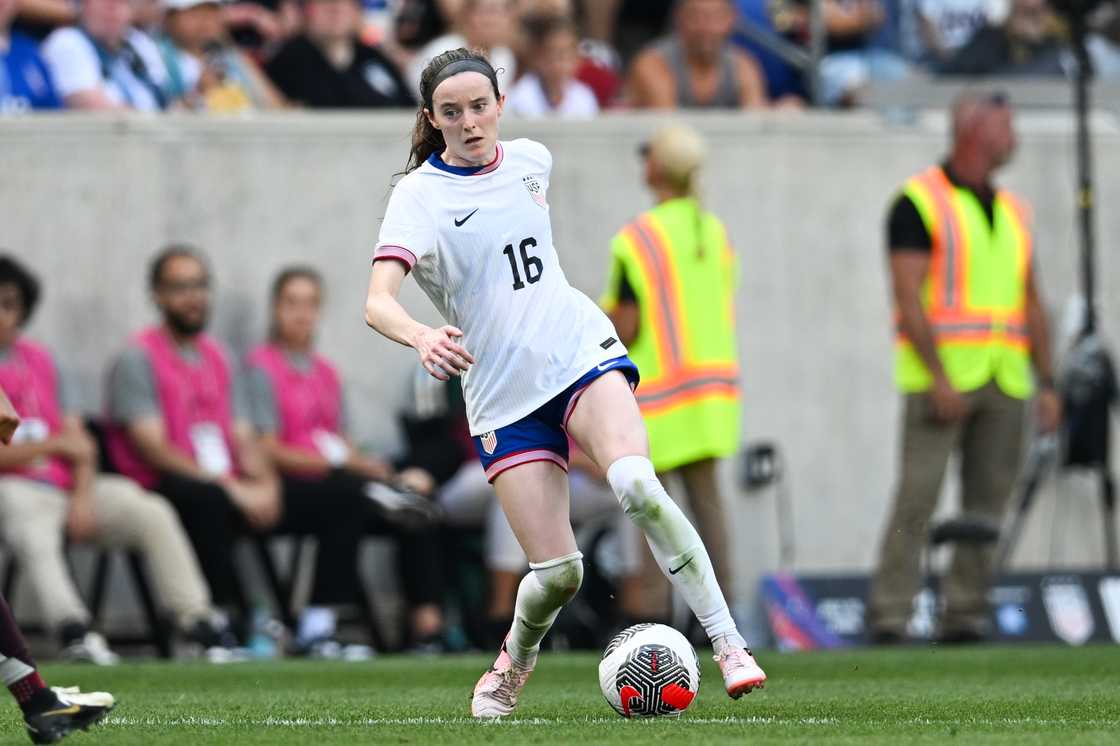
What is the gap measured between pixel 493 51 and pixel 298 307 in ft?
8.41

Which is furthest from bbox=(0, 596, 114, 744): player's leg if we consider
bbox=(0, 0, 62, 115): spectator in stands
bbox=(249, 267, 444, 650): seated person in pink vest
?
bbox=(0, 0, 62, 115): spectator in stands

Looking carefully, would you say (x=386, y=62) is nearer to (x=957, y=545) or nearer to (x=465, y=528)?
(x=465, y=528)

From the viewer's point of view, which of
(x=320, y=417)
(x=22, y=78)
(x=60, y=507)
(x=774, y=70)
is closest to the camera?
(x=60, y=507)

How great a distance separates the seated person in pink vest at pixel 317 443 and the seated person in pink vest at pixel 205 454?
93 mm

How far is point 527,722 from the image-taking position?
6922 mm

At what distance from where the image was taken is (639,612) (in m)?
11.8

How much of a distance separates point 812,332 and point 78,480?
504 cm

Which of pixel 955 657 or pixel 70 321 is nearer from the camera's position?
pixel 955 657

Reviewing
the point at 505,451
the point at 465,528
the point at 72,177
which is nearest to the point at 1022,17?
the point at 465,528

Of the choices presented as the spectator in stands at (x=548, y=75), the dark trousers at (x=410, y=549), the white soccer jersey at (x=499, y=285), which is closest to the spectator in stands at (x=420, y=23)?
the spectator in stands at (x=548, y=75)

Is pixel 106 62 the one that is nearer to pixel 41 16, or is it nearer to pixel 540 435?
pixel 41 16

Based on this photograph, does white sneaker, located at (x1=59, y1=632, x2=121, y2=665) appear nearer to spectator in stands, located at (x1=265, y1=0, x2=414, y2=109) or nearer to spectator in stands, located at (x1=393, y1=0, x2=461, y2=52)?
spectator in stands, located at (x1=265, y1=0, x2=414, y2=109)

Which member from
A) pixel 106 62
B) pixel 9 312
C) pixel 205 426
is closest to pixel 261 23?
pixel 106 62

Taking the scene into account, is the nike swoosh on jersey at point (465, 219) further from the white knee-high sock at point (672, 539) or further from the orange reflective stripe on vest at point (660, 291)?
the orange reflective stripe on vest at point (660, 291)
